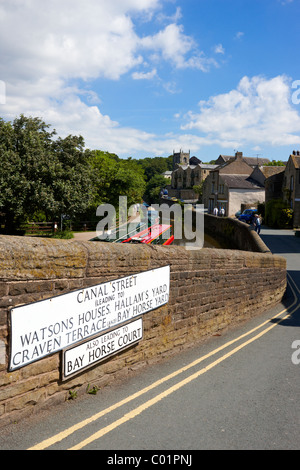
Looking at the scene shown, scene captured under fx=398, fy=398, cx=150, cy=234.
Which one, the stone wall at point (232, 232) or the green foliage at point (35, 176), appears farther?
the green foliage at point (35, 176)

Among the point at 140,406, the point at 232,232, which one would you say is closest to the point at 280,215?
the point at 232,232

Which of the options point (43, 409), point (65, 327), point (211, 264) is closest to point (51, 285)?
point (65, 327)

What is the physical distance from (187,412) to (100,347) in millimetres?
1435

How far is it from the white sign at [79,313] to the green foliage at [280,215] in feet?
131

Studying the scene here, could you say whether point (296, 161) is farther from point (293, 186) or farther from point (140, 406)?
point (140, 406)

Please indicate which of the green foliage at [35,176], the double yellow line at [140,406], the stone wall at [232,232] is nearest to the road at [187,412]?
the double yellow line at [140,406]

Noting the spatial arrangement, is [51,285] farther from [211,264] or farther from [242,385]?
[211,264]

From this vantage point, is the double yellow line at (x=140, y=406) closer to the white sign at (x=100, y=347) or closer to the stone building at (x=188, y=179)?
the white sign at (x=100, y=347)

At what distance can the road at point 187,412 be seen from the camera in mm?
4297

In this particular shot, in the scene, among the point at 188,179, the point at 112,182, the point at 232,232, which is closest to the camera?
the point at 232,232

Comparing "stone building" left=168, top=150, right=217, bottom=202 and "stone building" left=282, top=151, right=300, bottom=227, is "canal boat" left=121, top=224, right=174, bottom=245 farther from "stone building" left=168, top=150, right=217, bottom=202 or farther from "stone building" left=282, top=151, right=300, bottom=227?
"stone building" left=168, top=150, right=217, bottom=202

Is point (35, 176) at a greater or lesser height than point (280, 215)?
greater

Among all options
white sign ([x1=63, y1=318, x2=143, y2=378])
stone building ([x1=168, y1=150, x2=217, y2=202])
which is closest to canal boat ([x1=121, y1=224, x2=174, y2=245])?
white sign ([x1=63, y1=318, x2=143, y2=378])

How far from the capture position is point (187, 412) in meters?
5.09
